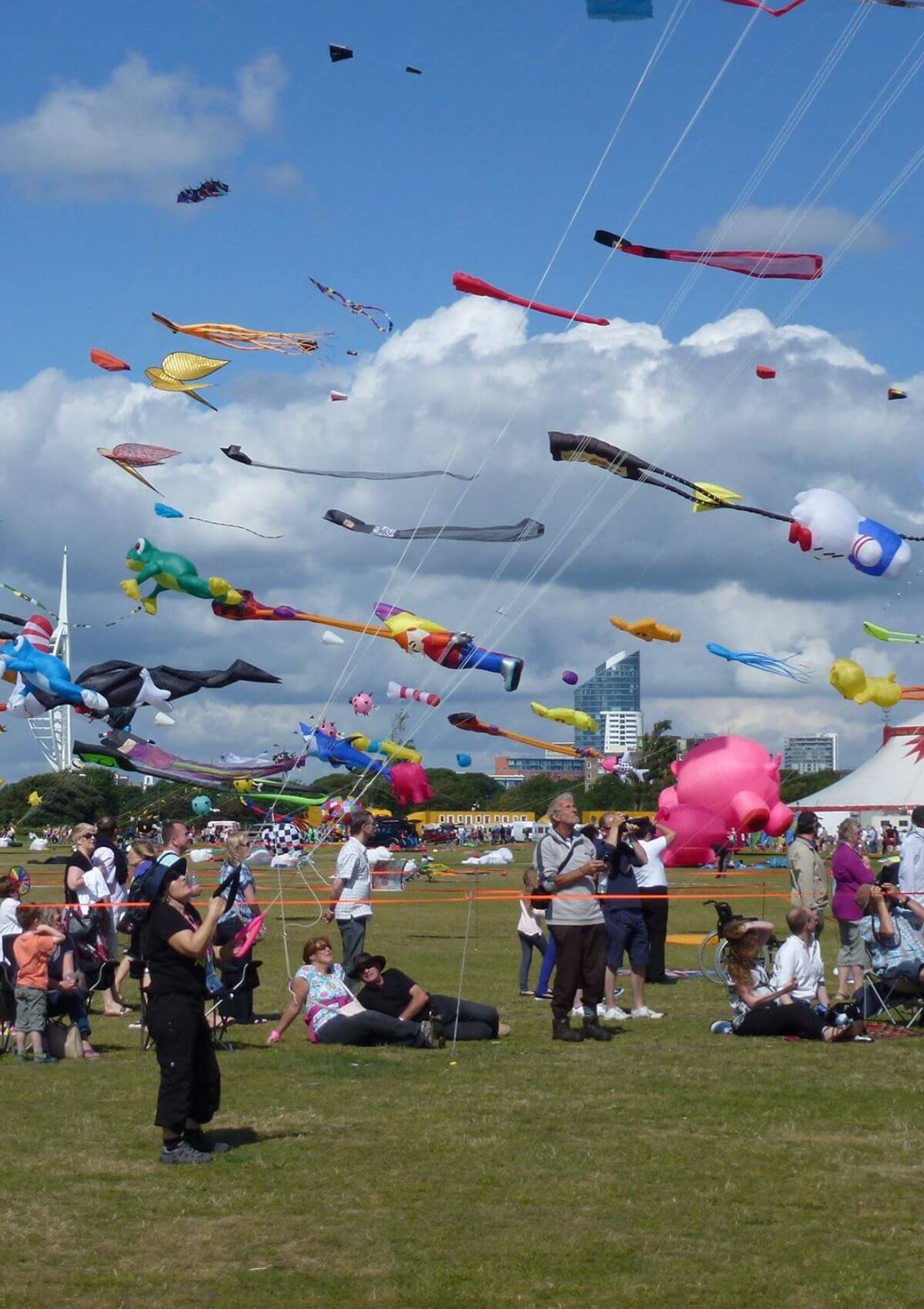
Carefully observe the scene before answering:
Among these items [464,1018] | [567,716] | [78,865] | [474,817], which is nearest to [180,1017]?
[464,1018]

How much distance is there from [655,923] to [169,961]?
24.5 feet

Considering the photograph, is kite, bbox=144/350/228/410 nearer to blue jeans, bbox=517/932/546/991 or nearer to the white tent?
blue jeans, bbox=517/932/546/991

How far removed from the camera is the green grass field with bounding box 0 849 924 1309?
17.4 ft

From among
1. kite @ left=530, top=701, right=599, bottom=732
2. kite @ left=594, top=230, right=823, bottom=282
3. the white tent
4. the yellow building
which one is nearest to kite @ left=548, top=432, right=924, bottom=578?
kite @ left=594, top=230, right=823, bottom=282

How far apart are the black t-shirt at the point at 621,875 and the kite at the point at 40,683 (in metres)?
11.1

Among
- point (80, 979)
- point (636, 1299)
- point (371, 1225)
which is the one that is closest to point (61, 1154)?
point (371, 1225)

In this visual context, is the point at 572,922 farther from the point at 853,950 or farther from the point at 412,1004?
the point at 853,950

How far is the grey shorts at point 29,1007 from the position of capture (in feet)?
33.7

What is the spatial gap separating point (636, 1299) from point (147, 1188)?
7.99ft

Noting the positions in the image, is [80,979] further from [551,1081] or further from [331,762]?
[331,762]

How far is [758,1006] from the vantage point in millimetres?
10680

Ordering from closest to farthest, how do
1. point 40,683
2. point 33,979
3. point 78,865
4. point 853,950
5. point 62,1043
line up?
point 33,979 → point 62,1043 → point 853,950 → point 78,865 → point 40,683

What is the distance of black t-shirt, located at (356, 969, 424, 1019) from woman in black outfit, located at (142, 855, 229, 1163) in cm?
328

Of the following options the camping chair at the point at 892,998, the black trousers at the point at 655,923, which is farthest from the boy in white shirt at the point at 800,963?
the black trousers at the point at 655,923
